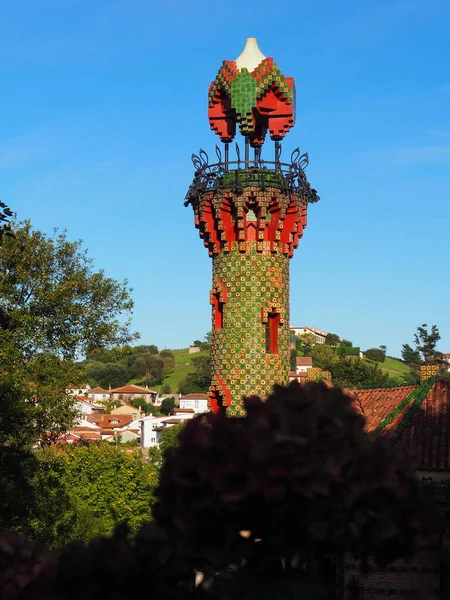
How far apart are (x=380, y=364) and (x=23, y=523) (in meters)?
120

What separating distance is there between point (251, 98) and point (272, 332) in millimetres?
4674

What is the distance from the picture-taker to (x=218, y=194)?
18062mm

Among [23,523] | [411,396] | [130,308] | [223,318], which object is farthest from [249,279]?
[130,308]

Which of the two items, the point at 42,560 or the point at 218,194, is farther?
the point at 218,194

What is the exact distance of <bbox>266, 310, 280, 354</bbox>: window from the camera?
17984 mm

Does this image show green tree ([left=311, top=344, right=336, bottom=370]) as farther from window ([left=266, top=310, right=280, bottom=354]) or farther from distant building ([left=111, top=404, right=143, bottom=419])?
window ([left=266, top=310, right=280, bottom=354])

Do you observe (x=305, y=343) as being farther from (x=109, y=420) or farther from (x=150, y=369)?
(x=109, y=420)

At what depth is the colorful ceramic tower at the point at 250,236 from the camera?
1777cm

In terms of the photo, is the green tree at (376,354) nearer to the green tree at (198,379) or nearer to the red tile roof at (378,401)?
the green tree at (198,379)

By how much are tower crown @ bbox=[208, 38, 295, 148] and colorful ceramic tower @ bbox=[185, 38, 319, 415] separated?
0.07ft

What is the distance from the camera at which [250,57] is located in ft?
61.3

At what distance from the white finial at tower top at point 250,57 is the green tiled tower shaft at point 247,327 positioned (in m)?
3.70

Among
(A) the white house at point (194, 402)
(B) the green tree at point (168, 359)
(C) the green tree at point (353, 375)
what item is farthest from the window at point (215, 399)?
(B) the green tree at point (168, 359)

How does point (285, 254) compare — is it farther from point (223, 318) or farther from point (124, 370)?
point (124, 370)
